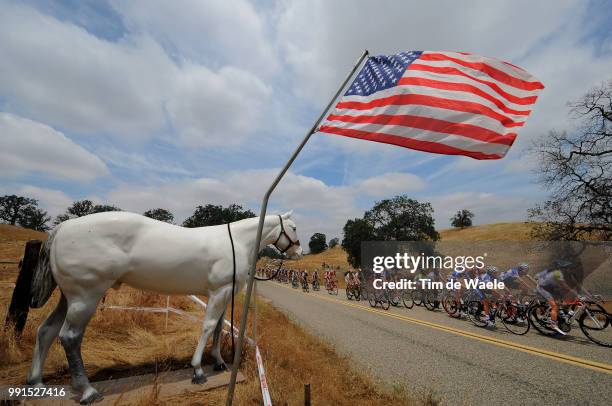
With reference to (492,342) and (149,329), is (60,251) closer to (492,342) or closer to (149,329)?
(149,329)

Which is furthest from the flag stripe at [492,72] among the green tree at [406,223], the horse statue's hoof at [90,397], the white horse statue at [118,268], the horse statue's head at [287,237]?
the green tree at [406,223]

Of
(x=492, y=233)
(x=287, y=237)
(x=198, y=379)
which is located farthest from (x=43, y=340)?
(x=492, y=233)

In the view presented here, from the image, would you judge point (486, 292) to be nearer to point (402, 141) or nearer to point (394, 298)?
point (394, 298)

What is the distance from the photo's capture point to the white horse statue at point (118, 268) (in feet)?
11.6

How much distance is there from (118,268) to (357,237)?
49311mm

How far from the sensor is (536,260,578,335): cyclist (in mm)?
8734

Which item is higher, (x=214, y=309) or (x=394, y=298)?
(x=214, y=309)

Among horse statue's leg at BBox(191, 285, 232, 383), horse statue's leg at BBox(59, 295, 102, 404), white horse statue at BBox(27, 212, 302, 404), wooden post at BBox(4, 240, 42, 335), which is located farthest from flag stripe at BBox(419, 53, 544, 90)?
wooden post at BBox(4, 240, 42, 335)

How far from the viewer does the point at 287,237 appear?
203 inches

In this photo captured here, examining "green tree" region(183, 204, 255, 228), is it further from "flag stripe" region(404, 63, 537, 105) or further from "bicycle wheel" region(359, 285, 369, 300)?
"flag stripe" region(404, 63, 537, 105)

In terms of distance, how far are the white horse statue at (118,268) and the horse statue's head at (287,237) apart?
631mm

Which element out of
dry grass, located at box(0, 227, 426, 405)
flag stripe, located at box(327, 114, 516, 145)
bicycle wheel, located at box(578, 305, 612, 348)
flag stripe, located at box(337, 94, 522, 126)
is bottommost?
dry grass, located at box(0, 227, 426, 405)

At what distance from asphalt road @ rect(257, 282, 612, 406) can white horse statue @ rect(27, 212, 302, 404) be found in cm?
297

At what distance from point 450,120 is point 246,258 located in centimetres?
315
